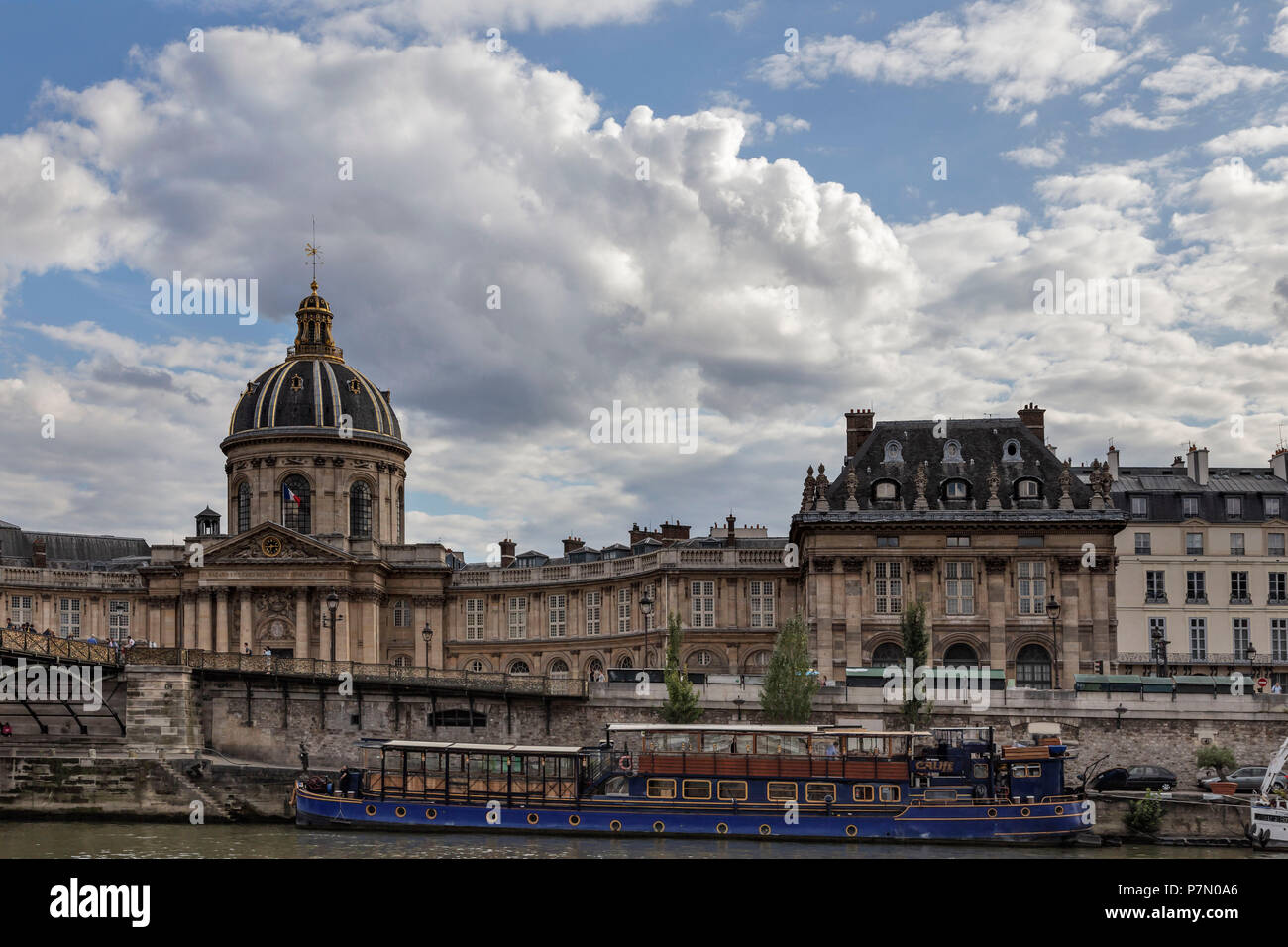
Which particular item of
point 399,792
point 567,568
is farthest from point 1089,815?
point 567,568

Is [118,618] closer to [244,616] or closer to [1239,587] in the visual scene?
[244,616]

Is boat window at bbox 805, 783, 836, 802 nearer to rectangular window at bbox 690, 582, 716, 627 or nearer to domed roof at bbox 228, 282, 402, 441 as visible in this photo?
rectangular window at bbox 690, 582, 716, 627

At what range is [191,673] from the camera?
61781 mm

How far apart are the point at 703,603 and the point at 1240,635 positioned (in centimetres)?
2782

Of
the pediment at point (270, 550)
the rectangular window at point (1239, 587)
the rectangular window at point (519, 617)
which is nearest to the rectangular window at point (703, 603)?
the rectangular window at point (519, 617)

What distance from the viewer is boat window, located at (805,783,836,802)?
51281 millimetres

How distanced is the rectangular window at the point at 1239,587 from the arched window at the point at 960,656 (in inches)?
679

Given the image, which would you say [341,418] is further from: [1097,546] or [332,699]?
[1097,546]

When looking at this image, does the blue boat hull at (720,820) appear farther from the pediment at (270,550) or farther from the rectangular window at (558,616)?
the rectangular window at (558,616)

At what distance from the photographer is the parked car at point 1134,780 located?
182 ft

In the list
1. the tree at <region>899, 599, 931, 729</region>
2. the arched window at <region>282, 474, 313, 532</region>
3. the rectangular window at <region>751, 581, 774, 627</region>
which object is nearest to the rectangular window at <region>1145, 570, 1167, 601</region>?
the tree at <region>899, 599, 931, 729</region>

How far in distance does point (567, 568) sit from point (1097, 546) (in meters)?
31.0

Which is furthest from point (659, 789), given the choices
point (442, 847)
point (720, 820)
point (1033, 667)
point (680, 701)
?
point (1033, 667)
